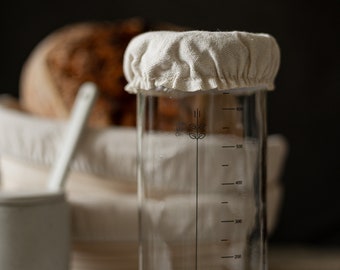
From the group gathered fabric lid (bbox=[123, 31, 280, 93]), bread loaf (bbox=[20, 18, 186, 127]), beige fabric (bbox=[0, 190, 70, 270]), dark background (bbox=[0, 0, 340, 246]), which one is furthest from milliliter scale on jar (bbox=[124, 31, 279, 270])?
dark background (bbox=[0, 0, 340, 246])

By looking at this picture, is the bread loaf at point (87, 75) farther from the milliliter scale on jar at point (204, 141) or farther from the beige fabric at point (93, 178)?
the milliliter scale on jar at point (204, 141)

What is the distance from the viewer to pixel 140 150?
601 mm

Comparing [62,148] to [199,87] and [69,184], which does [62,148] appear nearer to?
[69,184]

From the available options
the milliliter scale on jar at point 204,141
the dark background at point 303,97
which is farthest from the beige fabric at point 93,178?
the dark background at point 303,97

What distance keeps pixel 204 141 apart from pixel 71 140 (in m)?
0.29

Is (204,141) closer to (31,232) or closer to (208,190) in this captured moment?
(208,190)

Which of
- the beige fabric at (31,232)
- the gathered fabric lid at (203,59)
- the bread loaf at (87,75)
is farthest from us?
the bread loaf at (87,75)

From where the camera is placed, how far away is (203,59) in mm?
499

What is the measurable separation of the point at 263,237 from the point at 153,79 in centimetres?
17

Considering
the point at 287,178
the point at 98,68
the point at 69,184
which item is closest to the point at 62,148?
the point at 69,184

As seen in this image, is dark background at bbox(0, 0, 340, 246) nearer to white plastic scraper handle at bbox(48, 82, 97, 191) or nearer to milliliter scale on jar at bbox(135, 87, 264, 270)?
white plastic scraper handle at bbox(48, 82, 97, 191)

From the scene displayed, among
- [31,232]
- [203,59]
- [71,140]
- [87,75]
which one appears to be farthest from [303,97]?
[203,59]

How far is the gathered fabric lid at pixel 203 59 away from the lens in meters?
0.50

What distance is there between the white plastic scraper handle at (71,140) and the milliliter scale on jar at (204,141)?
Answer: 218mm
